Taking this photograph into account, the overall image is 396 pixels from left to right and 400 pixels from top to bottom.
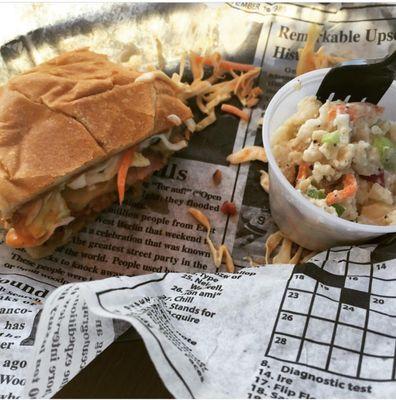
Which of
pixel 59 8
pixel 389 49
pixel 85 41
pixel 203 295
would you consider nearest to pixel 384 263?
pixel 203 295

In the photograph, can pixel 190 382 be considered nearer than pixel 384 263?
Yes

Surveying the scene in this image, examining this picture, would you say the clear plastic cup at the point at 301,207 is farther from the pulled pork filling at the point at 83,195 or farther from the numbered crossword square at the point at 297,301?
the pulled pork filling at the point at 83,195

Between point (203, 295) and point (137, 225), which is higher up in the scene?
point (203, 295)

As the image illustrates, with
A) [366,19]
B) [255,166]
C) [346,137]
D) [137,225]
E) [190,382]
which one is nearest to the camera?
[190,382]

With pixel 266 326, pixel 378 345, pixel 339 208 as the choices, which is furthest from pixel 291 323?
pixel 339 208

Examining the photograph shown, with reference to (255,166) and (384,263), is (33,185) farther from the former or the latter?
(384,263)

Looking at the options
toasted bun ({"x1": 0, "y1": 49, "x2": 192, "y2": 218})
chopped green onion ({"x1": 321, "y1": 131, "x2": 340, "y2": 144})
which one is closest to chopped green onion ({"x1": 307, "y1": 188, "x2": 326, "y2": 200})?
chopped green onion ({"x1": 321, "y1": 131, "x2": 340, "y2": 144})
